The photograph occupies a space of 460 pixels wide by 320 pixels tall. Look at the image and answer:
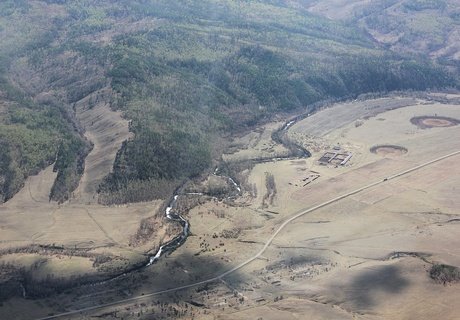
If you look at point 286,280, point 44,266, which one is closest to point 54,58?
point 44,266

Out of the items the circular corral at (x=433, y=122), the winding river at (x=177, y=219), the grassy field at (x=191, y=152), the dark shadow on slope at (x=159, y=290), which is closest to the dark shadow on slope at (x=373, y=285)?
the grassy field at (x=191, y=152)

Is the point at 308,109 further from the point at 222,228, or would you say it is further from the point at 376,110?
the point at 222,228

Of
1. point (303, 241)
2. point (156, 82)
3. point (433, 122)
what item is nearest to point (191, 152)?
point (156, 82)

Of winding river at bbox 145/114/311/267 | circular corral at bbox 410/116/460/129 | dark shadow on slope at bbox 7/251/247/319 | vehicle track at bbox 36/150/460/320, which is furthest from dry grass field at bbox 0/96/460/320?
circular corral at bbox 410/116/460/129

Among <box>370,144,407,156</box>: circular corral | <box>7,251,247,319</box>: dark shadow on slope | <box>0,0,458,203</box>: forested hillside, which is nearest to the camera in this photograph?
<box>7,251,247,319</box>: dark shadow on slope

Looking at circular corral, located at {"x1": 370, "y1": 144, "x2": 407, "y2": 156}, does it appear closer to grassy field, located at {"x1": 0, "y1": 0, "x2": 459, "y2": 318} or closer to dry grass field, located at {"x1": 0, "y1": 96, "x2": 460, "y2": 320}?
dry grass field, located at {"x1": 0, "y1": 96, "x2": 460, "y2": 320}

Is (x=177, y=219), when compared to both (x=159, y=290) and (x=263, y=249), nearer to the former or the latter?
(x=263, y=249)
